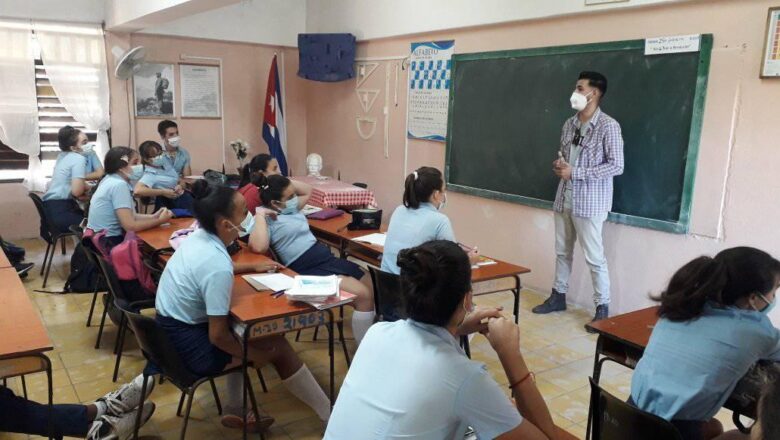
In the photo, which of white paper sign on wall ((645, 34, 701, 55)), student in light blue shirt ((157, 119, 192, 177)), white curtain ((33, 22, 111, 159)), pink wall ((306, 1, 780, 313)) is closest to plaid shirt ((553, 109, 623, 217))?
pink wall ((306, 1, 780, 313))

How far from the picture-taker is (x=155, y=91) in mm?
6633

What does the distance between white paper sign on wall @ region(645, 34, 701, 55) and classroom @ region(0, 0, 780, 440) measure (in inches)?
0.7

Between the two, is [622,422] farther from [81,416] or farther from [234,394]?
[81,416]

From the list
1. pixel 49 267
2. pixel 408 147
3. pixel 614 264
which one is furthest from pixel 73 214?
pixel 614 264

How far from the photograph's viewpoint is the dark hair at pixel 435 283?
1.42 meters

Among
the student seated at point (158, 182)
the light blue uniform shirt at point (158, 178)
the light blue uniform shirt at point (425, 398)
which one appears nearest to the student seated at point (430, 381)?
the light blue uniform shirt at point (425, 398)

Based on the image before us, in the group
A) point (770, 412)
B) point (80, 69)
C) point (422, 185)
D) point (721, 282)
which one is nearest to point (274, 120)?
point (80, 69)

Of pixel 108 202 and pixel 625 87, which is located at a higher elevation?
pixel 625 87

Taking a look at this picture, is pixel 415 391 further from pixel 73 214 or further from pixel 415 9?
pixel 415 9

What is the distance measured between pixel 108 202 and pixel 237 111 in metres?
3.66

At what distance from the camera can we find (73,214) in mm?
4965

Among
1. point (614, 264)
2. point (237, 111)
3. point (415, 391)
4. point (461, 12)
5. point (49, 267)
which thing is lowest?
point (49, 267)

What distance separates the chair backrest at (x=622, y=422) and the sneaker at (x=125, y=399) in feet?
5.91

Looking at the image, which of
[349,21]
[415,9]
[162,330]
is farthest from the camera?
[349,21]
